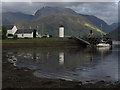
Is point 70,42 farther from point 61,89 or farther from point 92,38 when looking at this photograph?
point 61,89

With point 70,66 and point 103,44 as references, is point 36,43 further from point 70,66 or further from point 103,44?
point 70,66

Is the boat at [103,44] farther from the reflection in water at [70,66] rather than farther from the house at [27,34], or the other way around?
the reflection in water at [70,66]

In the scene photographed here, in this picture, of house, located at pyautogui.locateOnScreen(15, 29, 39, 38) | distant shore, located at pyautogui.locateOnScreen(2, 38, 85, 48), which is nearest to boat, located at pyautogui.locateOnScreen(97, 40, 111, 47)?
distant shore, located at pyautogui.locateOnScreen(2, 38, 85, 48)

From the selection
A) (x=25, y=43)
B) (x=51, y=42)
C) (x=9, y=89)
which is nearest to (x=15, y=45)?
(x=25, y=43)

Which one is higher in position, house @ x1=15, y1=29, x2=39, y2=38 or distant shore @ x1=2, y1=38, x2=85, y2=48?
house @ x1=15, y1=29, x2=39, y2=38

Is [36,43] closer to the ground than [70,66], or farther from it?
farther from it

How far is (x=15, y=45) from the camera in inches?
3593

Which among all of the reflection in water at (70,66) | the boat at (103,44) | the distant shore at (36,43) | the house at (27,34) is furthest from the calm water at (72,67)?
the house at (27,34)

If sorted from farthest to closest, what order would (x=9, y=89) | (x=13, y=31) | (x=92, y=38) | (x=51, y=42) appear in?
(x=13, y=31), (x=92, y=38), (x=51, y=42), (x=9, y=89)

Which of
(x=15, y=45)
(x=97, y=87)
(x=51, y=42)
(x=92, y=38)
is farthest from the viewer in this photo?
(x=92, y=38)

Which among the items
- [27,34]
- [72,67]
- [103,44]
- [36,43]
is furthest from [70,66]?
[27,34]

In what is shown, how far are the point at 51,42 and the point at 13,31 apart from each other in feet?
143

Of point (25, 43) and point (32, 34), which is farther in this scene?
point (32, 34)

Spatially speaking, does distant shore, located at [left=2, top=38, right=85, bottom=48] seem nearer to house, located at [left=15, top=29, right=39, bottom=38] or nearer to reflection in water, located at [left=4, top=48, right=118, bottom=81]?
house, located at [left=15, top=29, right=39, bottom=38]
